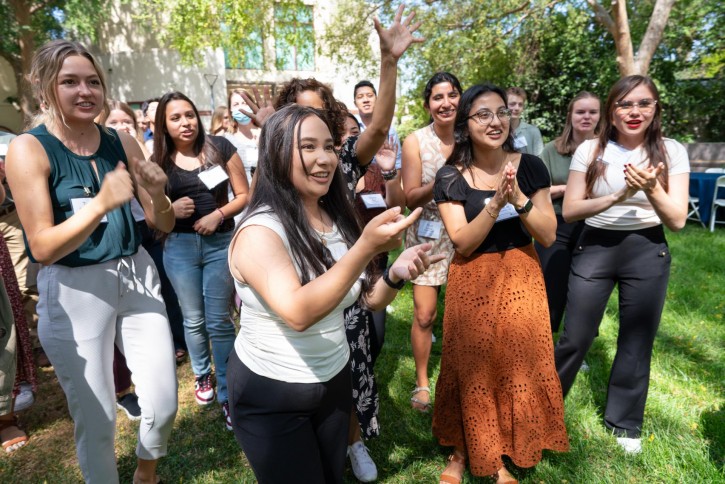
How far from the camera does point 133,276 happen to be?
2119 mm

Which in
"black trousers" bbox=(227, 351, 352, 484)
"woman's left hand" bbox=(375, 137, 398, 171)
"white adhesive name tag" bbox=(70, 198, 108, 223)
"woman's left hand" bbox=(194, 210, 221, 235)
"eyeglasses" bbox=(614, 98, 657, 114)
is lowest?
"black trousers" bbox=(227, 351, 352, 484)

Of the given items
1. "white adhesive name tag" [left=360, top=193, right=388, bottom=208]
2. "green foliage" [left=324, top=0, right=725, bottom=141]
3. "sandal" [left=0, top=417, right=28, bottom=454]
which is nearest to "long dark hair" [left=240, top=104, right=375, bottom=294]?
"white adhesive name tag" [left=360, top=193, right=388, bottom=208]

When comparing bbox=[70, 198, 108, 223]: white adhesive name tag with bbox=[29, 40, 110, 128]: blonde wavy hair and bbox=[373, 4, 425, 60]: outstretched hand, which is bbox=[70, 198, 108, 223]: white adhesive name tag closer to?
bbox=[29, 40, 110, 128]: blonde wavy hair

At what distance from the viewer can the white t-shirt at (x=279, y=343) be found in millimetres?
1534

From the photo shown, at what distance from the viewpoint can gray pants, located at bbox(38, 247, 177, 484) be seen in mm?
1938

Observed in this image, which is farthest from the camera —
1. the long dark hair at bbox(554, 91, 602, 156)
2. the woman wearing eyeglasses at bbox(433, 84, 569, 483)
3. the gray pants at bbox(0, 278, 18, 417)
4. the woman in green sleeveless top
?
the long dark hair at bbox(554, 91, 602, 156)

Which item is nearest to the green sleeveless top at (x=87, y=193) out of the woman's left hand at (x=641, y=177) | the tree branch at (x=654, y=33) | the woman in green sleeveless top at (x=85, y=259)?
the woman in green sleeveless top at (x=85, y=259)

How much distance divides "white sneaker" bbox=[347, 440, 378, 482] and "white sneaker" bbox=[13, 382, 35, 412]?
7.31 ft

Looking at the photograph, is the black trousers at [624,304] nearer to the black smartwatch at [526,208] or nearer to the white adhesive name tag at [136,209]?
the black smartwatch at [526,208]

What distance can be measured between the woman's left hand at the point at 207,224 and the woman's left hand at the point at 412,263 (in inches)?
65.6

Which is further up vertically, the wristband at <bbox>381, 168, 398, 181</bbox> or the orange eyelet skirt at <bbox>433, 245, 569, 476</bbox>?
the wristband at <bbox>381, 168, 398, 181</bbox>

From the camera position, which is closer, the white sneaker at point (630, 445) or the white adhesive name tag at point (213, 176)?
the white sneaker at point (630, 445)

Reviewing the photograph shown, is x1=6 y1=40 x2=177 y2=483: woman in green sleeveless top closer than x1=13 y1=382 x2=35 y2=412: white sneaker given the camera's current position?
Yes

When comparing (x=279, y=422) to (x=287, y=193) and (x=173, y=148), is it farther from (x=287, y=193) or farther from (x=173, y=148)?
(x=173, y=148)
